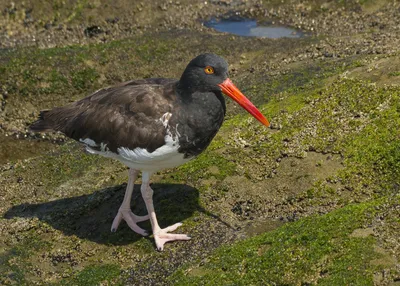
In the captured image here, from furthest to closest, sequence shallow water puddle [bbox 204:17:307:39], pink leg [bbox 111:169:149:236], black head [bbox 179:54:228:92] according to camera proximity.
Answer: shallow water puddle [bbox 204:17:307:39], pink leg [bbox 111:169:149:236], black head [bbox 179:54:228:92]

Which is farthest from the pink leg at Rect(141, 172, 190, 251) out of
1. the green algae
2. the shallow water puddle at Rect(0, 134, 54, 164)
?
the shallow water puddle at Rect(0, 134, 54, 164)

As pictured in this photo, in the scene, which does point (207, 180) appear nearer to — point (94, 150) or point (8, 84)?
point (94, 150)

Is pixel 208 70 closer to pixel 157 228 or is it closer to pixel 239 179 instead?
pixel 239 179

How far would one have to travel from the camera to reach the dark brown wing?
9227 millimetres

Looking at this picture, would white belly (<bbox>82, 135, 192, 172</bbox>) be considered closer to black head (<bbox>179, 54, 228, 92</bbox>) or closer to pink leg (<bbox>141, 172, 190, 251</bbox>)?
pink leg (<bbox>141, 172, 190, 251</bbox>)

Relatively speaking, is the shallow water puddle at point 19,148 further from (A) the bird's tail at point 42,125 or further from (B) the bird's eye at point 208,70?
(B) the bird's eye at point 208,70

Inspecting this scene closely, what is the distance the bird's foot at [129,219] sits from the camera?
393 inches

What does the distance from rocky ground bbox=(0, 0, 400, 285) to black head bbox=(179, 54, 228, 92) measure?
2.05 meters

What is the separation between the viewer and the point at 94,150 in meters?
10.0

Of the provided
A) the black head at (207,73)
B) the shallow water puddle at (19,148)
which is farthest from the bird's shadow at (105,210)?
the shallow water puddle at (19,148)

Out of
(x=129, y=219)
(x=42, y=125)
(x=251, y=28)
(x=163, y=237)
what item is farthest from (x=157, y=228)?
(x=251, y=28)

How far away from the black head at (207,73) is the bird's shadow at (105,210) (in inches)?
82.9

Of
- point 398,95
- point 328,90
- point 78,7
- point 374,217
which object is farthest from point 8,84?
point 374,217

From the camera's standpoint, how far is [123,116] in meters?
9.62
